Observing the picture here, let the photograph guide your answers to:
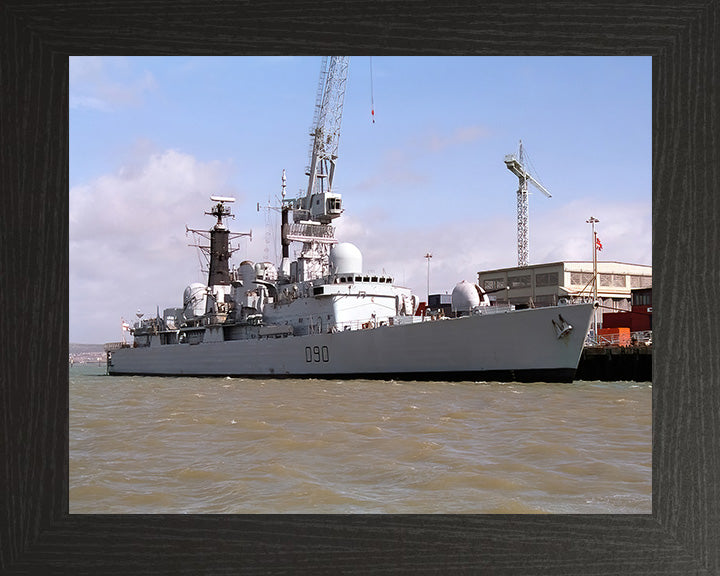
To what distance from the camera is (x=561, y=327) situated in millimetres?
17406

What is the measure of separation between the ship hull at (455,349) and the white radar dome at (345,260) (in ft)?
10.2

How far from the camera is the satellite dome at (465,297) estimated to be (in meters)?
18.9

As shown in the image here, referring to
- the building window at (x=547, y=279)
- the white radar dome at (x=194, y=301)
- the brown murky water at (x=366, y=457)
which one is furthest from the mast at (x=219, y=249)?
the brown murky water at (x=366, y=457)

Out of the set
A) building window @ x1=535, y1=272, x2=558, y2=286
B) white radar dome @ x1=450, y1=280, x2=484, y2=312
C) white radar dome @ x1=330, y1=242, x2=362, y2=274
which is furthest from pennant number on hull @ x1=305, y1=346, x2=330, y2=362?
building window @ x1=535, y1=272, x2=558, y2=286

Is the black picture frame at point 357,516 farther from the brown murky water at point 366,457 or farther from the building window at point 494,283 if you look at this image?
the building window at point 494,283

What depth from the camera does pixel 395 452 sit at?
664 cm

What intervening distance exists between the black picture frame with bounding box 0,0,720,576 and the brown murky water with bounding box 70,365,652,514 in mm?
234

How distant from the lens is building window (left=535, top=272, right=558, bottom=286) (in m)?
30.5

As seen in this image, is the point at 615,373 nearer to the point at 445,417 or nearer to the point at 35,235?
the point at 445,417

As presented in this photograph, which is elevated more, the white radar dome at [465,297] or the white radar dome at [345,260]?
the white radar dome at [345,260]

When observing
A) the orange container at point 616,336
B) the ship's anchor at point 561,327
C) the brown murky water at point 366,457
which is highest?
the ship's anchor at point 561,327

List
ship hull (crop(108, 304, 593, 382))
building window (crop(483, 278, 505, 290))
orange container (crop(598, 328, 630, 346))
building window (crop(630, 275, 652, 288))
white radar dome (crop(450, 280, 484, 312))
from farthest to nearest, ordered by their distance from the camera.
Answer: building window (crop(630, 275, 652, 288)), building window (crop(483, 278, 505, 290)), orange container (crop(598, 328, 630, 346)), white radar dome (crop(450, 280, 484, 312)), ship hull (crop(108, 304, 593, 382))

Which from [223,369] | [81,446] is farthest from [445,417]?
[223,369]

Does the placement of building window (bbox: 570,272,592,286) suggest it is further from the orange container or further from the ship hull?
the ship hull
